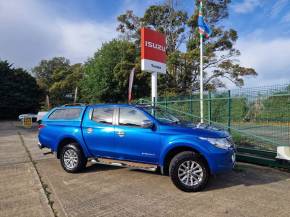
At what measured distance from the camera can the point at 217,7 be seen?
1243 inches

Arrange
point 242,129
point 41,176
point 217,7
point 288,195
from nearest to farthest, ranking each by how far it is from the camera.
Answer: point 288,195 → point 41,176 → point 242,129 → point 217,7

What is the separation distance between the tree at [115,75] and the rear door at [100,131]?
79.7ft

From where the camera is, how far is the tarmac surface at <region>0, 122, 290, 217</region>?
4574 mm

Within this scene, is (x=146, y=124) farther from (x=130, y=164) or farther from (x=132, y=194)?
(x=132, y=194)

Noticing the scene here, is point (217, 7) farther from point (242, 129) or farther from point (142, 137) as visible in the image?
point (142, 137)

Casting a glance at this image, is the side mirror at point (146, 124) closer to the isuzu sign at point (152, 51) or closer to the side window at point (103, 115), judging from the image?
the side window at point (103, 115)

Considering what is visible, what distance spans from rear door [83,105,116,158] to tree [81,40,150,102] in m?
24.3

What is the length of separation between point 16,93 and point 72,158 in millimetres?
40659

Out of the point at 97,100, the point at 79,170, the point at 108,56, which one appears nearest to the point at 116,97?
the point at 97,100

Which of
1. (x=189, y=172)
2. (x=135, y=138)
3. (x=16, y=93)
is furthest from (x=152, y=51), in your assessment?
(x=16, y=93)

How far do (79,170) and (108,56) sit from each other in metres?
27.1

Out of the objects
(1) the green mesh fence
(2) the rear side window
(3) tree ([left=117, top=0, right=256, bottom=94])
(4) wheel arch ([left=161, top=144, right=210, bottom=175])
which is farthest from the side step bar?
(3) tree ([left=117, top=0, right=256, bottom=94])

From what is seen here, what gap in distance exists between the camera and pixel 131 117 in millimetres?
6273

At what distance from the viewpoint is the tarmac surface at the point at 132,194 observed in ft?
15.0
